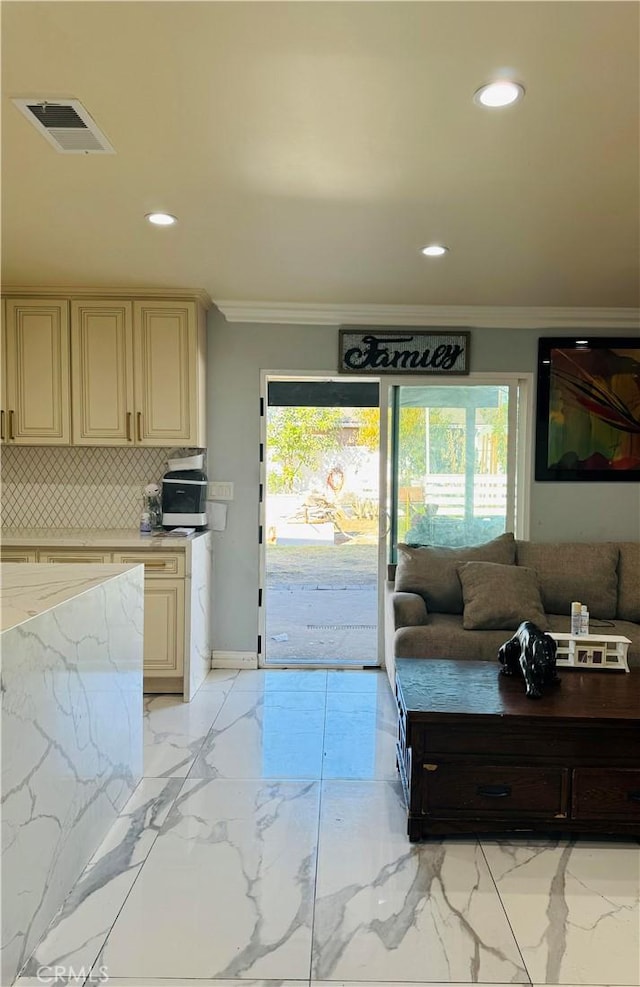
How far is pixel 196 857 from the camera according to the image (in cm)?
211

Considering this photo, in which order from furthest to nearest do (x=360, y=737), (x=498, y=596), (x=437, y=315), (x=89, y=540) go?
(x=437, y=315), (x=89, y=540), (x=498, y=596), (x=360, y=737)

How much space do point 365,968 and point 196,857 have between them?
735 mm

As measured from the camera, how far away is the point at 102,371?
12.4 ft

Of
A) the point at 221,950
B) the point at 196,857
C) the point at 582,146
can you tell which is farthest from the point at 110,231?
the point at 221,950

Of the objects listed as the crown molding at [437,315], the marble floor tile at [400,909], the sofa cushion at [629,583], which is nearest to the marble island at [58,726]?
the marble floor tile at [400,909]

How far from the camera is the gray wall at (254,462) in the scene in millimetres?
4180

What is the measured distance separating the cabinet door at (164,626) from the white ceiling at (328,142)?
1.86 metres

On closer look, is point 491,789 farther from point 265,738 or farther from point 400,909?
point 265,738

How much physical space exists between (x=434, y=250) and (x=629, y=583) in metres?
2.37

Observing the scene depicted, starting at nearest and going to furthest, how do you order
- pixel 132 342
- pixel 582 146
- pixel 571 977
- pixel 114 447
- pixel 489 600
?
pixel 571 977 < pixel 582 146 < pixel 489 600 < pixel 132 342 < pixel 114 447

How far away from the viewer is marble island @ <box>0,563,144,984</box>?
1.53 m

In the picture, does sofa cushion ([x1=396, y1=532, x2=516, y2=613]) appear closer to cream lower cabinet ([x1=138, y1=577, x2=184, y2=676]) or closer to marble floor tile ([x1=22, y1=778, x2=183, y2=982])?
cream lower cabinet ([x1=138, y1=577, x2=184, y2=676])

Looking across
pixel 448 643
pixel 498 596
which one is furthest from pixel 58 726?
pixel 498 596

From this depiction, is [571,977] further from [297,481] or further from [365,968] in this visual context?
[297,481]
